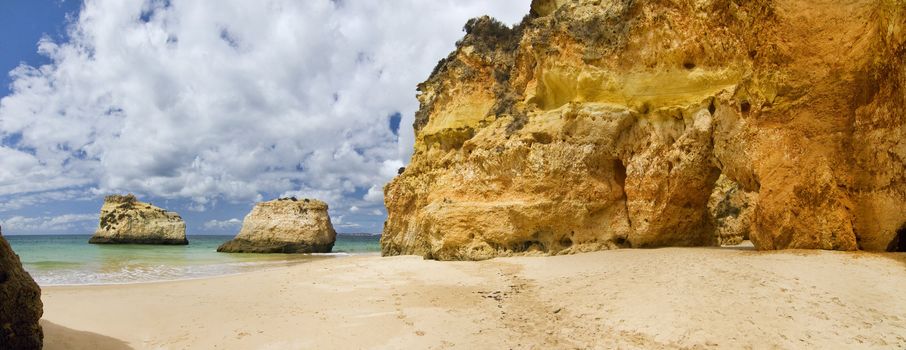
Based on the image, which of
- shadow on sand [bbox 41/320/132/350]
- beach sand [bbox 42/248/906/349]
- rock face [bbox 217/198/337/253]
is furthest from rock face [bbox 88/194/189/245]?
shadow on sand [bbox 41/320/132/350]

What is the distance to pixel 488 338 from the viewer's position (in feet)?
17.5

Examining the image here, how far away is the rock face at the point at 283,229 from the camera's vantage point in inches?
1345

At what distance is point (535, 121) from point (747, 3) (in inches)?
229

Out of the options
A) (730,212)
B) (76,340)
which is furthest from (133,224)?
(730,212)

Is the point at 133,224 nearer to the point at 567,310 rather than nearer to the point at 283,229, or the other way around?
the point at 283,229

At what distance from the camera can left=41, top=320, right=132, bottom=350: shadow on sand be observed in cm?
542

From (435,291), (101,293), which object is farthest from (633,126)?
(101,293)

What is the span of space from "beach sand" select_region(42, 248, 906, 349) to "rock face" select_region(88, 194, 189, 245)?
4317 cm

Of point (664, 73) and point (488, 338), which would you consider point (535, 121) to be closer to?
point (664, 73)

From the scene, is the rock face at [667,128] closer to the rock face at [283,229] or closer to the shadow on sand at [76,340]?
the shadow on sand at [76,340]

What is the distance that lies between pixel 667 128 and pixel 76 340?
11258 millimetres

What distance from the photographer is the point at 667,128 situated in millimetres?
10664

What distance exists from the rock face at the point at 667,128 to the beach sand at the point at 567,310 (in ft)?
4.39

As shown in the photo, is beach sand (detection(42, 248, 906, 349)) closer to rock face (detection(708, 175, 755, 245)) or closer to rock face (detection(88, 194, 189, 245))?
rock face (detection(708, 175, 755, 245))
